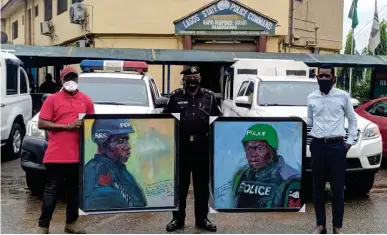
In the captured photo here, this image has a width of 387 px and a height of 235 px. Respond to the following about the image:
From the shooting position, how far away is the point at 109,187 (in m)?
5.51

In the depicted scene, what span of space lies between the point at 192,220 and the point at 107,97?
2.95 meters

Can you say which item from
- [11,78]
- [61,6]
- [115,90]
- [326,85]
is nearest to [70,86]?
[326,85]

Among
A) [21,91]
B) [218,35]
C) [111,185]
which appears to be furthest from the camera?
[218,35]

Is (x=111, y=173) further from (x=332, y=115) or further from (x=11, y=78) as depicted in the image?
(x=11, y=78)

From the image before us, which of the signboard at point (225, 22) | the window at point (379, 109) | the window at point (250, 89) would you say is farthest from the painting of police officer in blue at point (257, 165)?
the signboard at point (225, 22)

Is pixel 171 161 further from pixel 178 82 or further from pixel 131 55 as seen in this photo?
pixel 178 82

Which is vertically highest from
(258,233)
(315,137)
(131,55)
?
(131,55)

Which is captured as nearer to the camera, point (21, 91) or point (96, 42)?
point (21, 91)

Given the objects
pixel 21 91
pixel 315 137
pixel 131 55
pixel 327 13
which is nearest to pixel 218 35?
pixel 131 55

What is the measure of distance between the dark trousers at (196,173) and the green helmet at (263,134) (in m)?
0.48

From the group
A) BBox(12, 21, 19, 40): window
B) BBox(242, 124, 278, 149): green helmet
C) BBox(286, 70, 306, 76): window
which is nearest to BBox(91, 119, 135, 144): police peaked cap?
BBox(242, 124, 278, 149): green helmet

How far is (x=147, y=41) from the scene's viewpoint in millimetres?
20234

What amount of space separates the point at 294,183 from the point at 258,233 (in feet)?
2.23

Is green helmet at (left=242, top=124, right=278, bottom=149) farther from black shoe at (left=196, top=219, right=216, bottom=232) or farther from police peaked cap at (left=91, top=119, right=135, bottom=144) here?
police peaked cap at (left=91, top=119, right=135, bottom=144)
